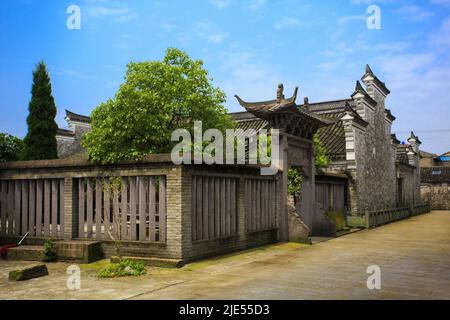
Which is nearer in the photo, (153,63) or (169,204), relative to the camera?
(169,204)

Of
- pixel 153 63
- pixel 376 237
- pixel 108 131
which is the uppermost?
pixel 153 63

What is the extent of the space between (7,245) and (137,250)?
437cm

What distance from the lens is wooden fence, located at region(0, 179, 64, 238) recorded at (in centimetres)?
1262

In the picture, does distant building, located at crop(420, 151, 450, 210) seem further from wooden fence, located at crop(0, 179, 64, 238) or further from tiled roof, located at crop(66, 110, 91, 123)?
wooden fence, located at crop(0, 179, 64, 238)

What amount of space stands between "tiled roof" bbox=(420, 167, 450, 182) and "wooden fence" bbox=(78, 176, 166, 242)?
41527 mm

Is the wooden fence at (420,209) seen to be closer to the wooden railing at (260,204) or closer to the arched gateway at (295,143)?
the arched gateway at (295,143)

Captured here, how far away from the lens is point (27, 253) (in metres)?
11.8

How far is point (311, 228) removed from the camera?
17.6 metres

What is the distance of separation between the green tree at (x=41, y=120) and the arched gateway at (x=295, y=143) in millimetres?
9278

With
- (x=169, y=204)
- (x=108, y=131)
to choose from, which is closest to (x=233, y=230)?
(x=169, y=204)

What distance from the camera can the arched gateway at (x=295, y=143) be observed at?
48.9 feet

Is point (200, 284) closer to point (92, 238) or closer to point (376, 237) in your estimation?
point (92, 238)

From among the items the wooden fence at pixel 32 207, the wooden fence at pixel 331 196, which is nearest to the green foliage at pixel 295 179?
the wooden fence at pixel 331 196

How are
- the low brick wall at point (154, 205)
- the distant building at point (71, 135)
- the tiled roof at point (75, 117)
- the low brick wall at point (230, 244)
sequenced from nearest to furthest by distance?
1. the low brick wall at point (154, 205)
2. the low brick wall at point (230, 244)
3. the distant building at point (71, 135)
4. the tiled roof at point (75, 117)
